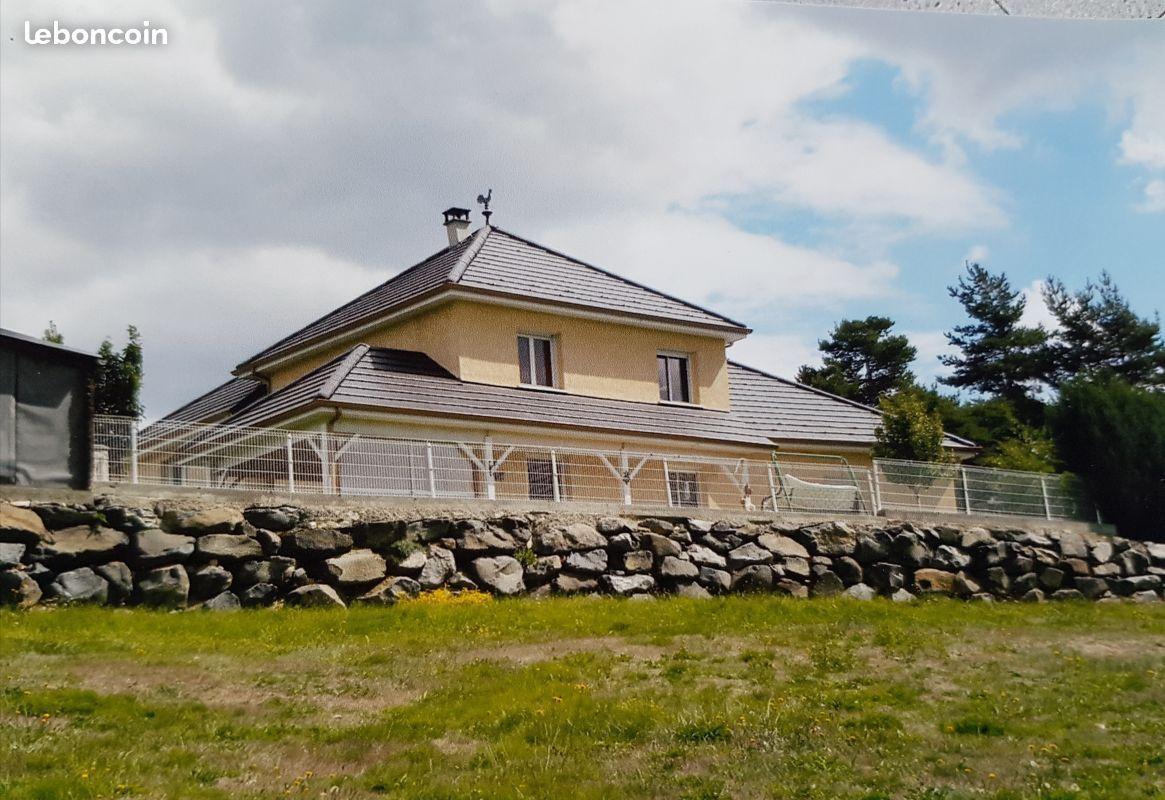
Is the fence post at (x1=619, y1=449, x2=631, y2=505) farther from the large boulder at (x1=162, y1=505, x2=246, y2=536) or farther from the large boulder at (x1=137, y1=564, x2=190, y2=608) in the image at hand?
the large boulder at (x1=137, y1=564, x2=190, y2=608)

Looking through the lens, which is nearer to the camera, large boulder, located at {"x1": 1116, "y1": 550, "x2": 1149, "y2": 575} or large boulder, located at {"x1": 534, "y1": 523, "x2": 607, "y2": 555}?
large boulder, located at {"x1": 534, "y1": 523, "x2": 607, "y2": 555}

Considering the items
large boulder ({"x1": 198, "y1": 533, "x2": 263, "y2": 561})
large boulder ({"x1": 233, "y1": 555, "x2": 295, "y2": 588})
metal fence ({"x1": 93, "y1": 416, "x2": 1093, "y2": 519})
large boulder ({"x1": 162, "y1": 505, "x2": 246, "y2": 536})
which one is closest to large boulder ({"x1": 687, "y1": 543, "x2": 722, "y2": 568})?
metal fence ({"x1": 93, "y1": 416, "x2": 1093, "y2": 519})

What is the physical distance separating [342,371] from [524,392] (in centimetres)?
471

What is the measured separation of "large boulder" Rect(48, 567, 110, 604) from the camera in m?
17.8

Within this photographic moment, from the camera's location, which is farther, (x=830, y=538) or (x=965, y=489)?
(x=965, y=489)

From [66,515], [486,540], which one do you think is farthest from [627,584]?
[66,515]

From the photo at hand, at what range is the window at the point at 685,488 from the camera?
28.1 metres

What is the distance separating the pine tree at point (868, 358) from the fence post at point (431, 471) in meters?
37.1

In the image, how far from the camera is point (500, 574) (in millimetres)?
22047

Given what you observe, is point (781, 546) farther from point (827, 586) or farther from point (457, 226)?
point (457, 226)

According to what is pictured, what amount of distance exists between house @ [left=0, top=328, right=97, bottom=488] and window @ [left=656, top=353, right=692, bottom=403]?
55.7 ft

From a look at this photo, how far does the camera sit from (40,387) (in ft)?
59.3

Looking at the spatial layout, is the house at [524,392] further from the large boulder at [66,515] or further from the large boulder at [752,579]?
the large boulder at [66,515]

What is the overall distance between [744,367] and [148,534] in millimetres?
20974
